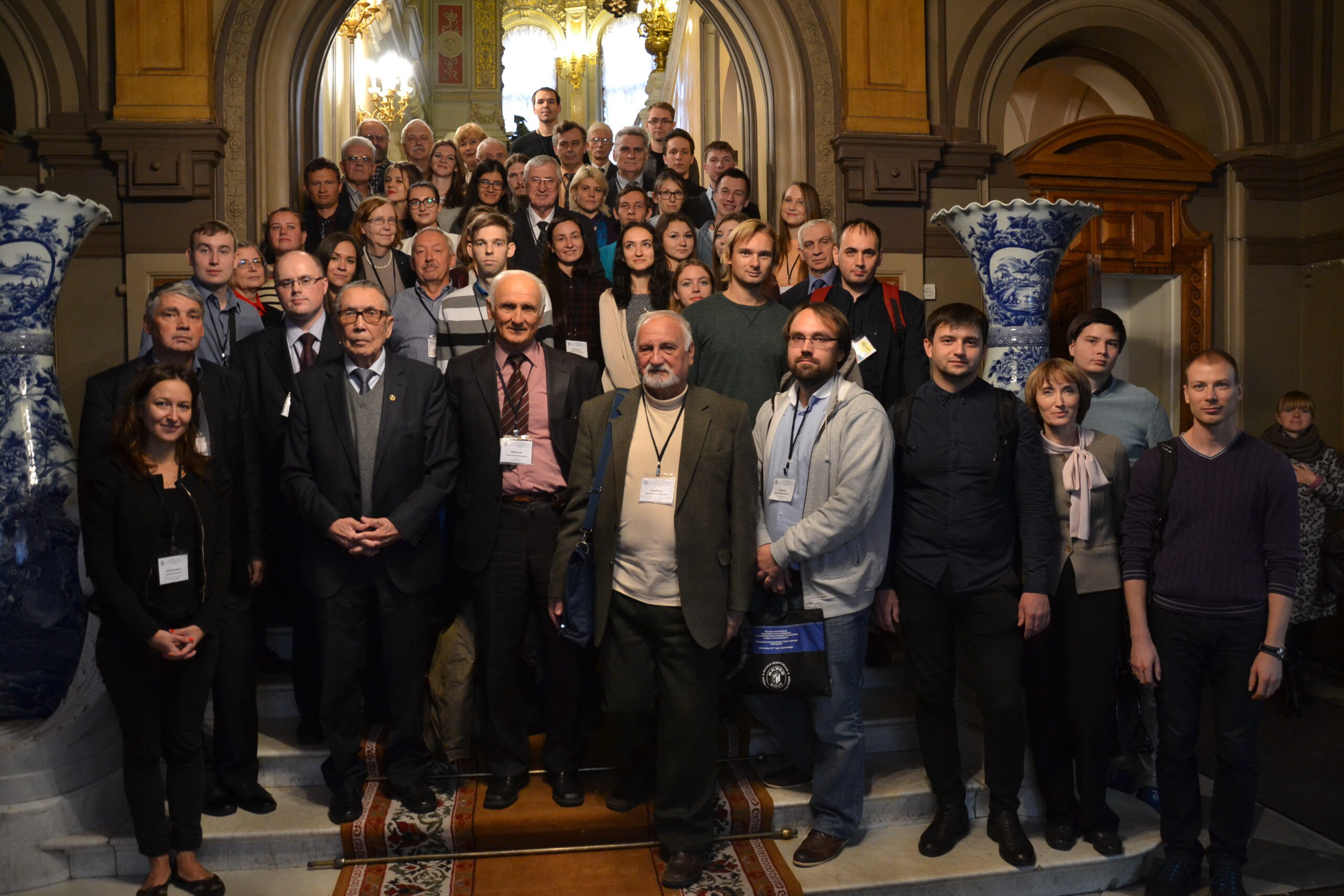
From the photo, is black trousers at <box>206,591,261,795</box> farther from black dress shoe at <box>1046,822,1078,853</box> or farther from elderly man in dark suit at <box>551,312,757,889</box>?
black dress shoe at <box>1046,822,1078,853</box>

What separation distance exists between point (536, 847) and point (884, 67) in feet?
15.8

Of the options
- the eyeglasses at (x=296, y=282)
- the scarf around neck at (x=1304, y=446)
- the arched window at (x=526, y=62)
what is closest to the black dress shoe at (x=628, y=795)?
the eyeglasses at (x=296, y=282)

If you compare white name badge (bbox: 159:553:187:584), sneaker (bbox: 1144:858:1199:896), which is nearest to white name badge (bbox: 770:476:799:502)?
sneaker (bbox: 1144:858:1199:896)

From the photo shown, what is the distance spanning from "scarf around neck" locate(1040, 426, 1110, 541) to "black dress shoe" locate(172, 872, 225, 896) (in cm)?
263

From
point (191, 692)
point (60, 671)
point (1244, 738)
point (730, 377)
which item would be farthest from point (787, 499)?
point (60, 671)

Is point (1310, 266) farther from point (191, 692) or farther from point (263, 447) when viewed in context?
point (191, 692)

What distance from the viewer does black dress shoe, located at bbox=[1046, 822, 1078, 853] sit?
3053mm

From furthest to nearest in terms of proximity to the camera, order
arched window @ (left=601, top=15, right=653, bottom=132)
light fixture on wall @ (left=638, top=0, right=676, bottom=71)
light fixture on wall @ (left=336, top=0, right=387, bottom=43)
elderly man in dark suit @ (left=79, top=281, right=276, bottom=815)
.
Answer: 1. arched window @ (left=601, top=15, right=653, bottom=132)
2. light fixture on wall @ (left=336, top=0, right=387, bottom=43)
3. light fixture on wall @ (left=638, top=0, right=676, bottom=71)
4. elderly man in dark suit @ (left=79, top=281, right=276, bottom=815)

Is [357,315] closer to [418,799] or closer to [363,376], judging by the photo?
[363,376]

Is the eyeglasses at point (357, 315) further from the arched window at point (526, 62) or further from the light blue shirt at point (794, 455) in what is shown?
the arched window at point (526, 62)

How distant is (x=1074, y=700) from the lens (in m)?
3.02

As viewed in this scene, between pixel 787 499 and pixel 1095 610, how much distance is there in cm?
98

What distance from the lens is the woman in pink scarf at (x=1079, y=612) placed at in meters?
3.00

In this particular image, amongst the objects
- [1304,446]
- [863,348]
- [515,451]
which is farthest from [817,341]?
[1304,446]
